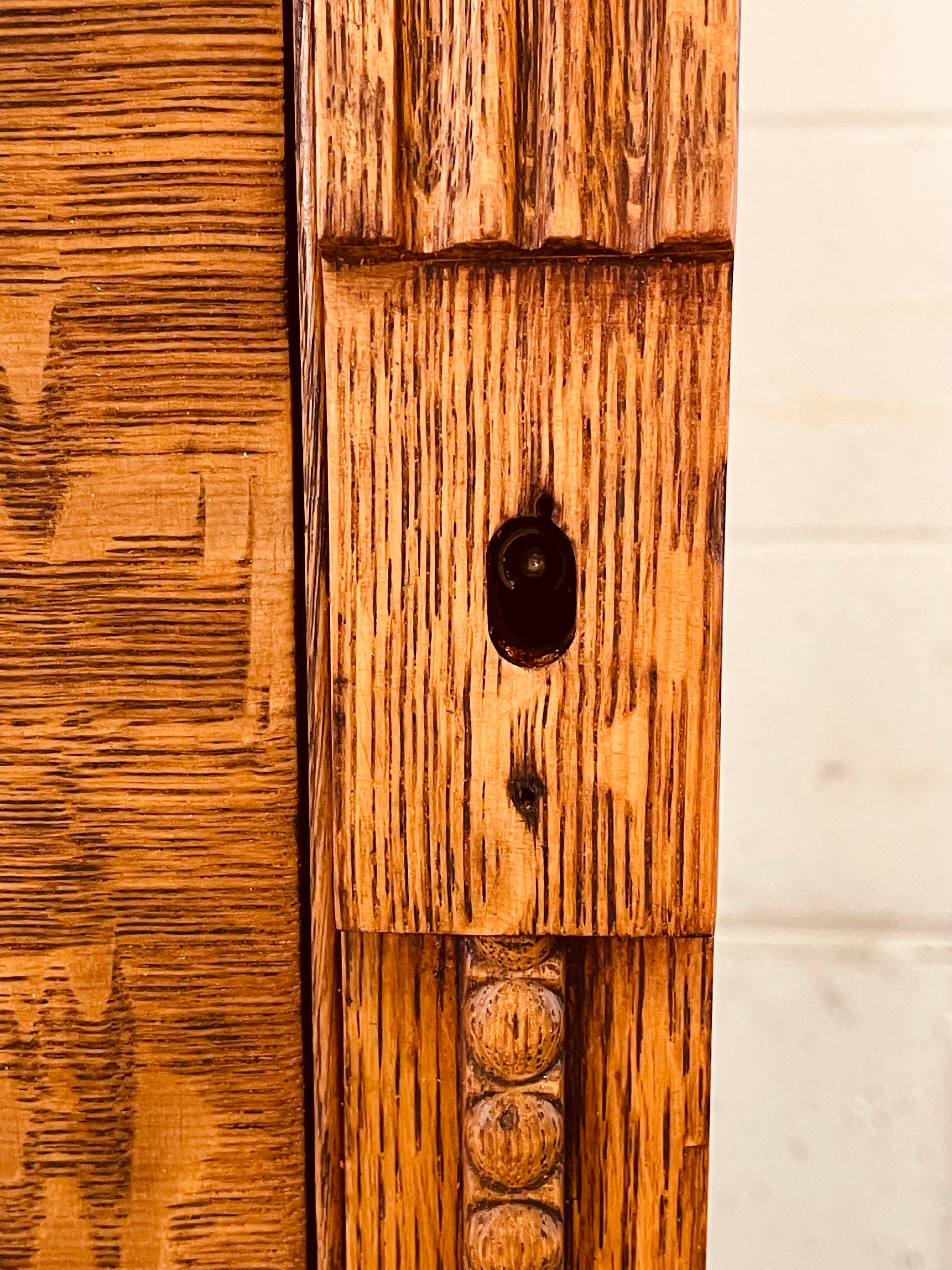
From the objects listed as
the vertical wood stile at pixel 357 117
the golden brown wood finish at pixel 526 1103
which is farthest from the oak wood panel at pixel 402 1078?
the vertical wood stile at pixel 357 117

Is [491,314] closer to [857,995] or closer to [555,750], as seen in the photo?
[555,750]

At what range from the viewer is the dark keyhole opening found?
0.66 ft

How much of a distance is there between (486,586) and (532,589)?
12 millimetres

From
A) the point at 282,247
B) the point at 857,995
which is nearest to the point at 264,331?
the point at 282,247

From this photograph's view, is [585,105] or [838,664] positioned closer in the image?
[585,105]

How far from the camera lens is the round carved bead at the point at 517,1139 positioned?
21 centimetres

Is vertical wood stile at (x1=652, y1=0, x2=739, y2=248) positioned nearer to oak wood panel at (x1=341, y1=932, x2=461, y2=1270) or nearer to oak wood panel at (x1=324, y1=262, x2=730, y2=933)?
oak wood panel at (x1=324, y1=262, x2=730, y2=933)

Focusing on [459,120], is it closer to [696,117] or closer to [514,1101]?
[696,117]

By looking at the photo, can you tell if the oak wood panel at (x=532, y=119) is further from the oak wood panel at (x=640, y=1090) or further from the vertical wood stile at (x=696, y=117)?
the oak wood panel at (x=640, y=1090)

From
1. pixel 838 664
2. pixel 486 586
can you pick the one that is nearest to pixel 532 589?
pixel 486 586

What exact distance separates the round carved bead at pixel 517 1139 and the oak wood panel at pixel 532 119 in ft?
0.56

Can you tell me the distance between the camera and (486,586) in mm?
201

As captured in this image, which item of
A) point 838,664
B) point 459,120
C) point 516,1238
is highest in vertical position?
point 459,120

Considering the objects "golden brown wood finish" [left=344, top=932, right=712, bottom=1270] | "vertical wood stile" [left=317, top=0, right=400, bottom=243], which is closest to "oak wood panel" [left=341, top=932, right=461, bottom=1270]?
"golden brown wood finish" [left=344, top=932, right=712, bottom=1270]
